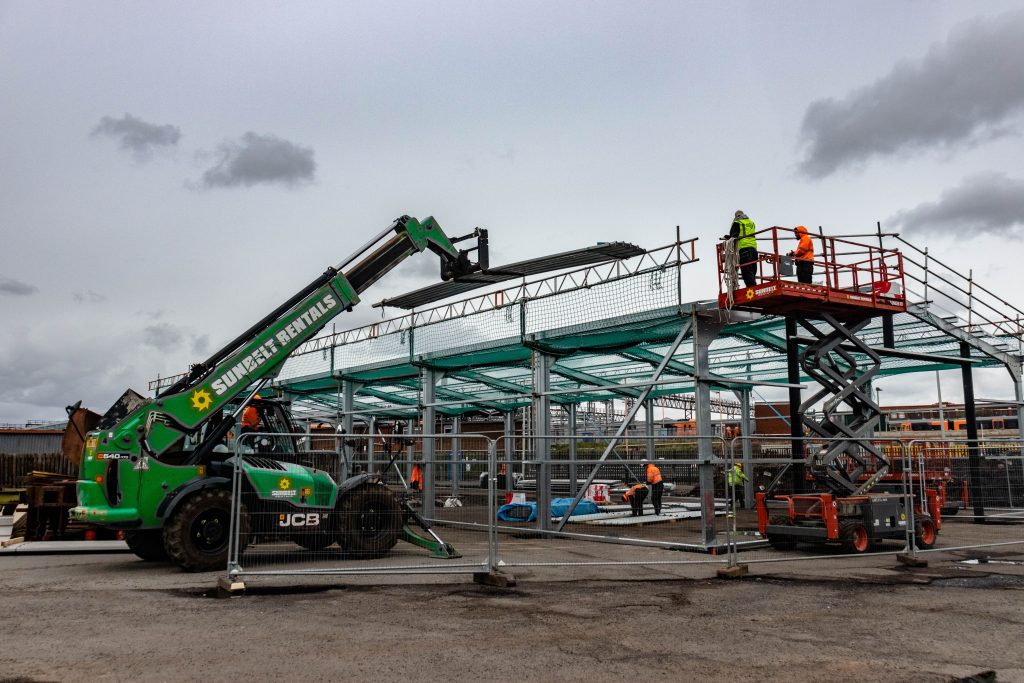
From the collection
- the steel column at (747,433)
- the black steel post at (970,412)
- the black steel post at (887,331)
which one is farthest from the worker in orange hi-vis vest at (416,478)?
the steel column at (747,433)

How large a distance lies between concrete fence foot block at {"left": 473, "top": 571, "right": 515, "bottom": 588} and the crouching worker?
5141 millimetres

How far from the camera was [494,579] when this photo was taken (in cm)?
1015

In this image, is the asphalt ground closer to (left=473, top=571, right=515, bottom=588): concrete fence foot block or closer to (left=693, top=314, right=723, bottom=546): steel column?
(left=473, top=571, right=515, bottom=588): concrete fence foot block

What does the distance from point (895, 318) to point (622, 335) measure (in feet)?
21.8

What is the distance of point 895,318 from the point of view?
18.4m

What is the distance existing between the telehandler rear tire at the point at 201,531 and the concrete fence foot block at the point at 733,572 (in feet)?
21.2

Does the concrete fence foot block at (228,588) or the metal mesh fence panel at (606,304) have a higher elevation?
the metal mesh fence panel at (606,304)

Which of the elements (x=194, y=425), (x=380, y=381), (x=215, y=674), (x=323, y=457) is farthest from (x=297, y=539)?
(x=380, y=381)

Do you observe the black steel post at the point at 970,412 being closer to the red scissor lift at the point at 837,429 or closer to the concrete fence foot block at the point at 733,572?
the red scissor lift at the point at 837,429

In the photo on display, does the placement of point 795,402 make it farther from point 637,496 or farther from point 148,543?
point 148,543

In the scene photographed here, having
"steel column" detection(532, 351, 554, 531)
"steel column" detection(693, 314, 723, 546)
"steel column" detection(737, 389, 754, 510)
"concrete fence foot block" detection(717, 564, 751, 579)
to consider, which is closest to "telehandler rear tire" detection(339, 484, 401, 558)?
"steel column" detection(532, 351, 554, 531)

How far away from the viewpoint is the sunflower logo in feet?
39.6

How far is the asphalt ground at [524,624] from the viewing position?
6469 mm

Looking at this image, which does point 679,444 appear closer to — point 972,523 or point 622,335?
point 622,335
